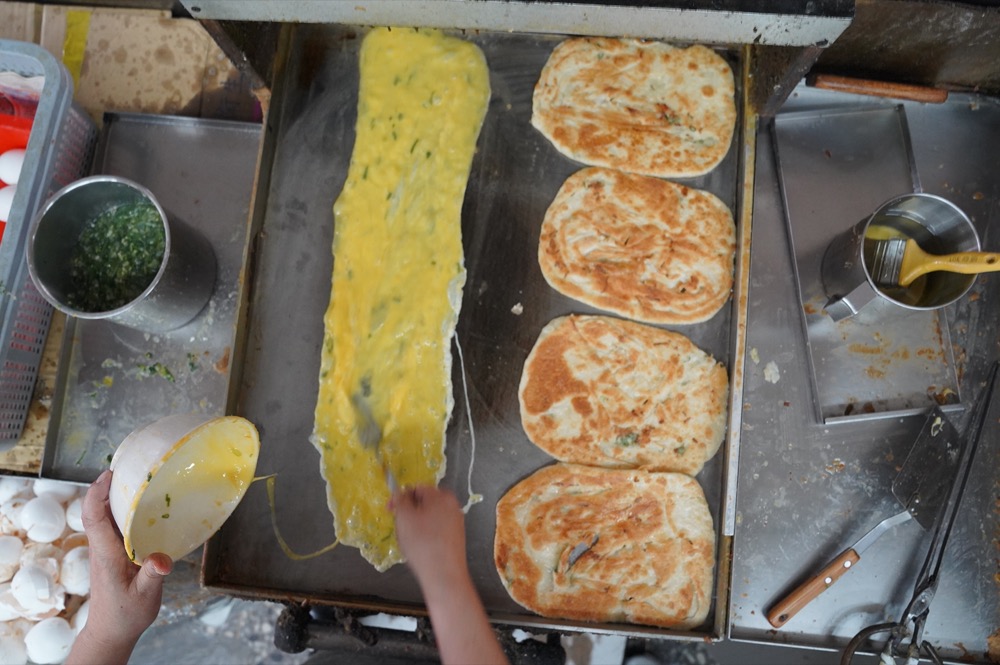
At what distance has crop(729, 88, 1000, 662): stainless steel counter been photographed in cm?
225

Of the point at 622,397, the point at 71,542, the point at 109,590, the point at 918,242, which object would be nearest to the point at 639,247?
the point at 622,397

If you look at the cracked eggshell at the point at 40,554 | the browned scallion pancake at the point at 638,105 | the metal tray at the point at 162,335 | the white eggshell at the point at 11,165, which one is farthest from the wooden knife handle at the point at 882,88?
the cracked eggshell at the point at 40,554

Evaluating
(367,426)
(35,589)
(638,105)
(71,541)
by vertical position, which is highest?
(638,105)

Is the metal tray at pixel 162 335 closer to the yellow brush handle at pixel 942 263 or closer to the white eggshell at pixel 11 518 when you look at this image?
the white eggshell at pixel 11 518

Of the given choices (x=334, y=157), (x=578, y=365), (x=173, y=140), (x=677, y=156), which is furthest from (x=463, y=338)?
(x=173, y=140)

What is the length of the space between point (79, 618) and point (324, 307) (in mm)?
1407

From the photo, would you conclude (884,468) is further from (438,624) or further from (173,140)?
(173,140)

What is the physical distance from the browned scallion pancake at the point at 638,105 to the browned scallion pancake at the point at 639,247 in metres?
0.09

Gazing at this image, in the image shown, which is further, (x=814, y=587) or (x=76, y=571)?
(x=76, y=571)

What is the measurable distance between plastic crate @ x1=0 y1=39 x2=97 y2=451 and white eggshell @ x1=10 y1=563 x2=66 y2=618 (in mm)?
449

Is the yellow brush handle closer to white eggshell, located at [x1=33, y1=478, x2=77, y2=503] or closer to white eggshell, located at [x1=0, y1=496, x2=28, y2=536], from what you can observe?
white eggshell, located at [x1=33, y1=478, x2=77, y2=503]

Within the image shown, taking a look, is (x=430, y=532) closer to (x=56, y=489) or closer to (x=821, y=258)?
(x=56, y=489)

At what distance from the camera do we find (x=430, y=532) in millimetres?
1771

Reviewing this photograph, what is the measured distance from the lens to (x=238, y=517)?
2.11 metres
